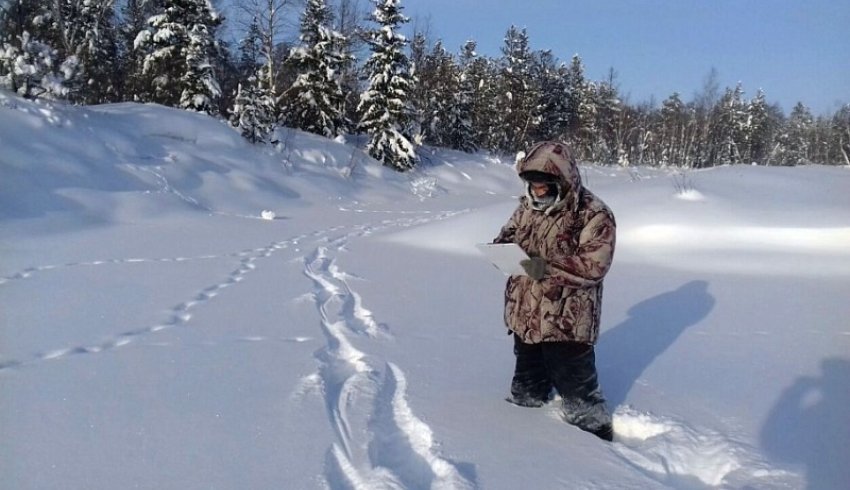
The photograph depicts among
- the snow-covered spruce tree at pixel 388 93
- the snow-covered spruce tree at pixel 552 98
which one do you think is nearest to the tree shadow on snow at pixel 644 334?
the snow-covered spruce tree at pixel 388 93

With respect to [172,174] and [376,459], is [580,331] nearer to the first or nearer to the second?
[376,459]

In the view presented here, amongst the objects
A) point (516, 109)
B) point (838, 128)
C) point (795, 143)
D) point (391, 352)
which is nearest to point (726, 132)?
point (838, 128)

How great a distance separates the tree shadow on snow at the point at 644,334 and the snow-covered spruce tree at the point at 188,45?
1980 centimetres

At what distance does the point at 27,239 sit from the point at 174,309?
4251 mm

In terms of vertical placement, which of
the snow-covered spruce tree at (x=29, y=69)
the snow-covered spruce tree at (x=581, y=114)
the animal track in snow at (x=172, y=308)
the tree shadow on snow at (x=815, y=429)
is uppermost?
the snow-covered spruce tree at (x=581, y=114)

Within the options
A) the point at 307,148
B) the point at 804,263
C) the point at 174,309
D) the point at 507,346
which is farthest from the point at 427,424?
the point at 307,148

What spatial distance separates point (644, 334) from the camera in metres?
4.39

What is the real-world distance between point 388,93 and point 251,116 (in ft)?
25.6

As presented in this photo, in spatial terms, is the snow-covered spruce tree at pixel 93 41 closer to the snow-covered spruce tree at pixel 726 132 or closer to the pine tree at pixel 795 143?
the snow-covered spruce tree at pixel 726 132

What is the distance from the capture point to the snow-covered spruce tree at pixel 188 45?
69.6 ft

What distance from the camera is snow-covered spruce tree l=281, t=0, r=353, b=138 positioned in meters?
24.3

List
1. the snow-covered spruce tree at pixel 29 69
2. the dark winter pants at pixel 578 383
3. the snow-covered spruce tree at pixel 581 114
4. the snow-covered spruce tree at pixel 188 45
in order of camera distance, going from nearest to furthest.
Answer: the dark winter pants at pixel 578 383
the snow-covered spruce tree at pixel 29 69
the snow-covered spruce tree at pixel 188 45
the snow-covered spruce tree at pixel 581 114

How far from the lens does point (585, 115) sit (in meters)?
47.7

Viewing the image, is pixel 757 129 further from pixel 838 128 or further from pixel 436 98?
pixel 436 98
